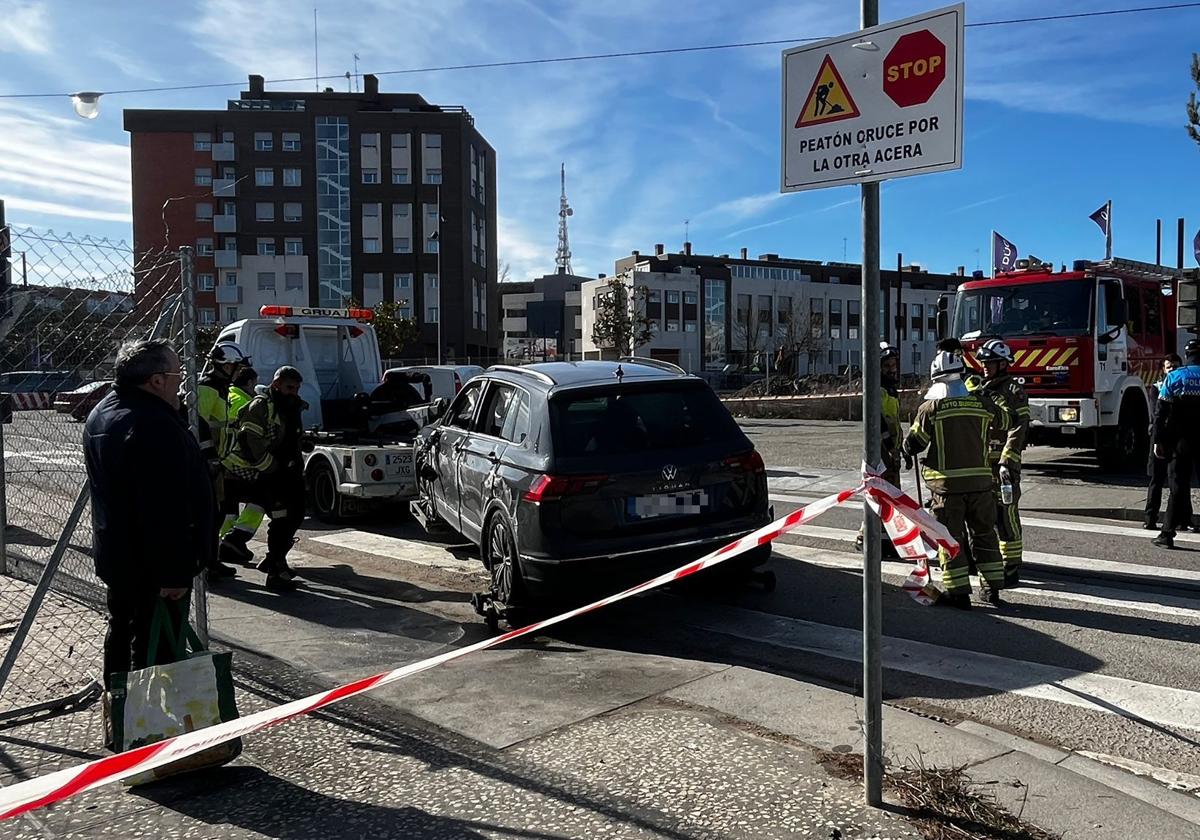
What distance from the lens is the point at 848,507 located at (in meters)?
11.3

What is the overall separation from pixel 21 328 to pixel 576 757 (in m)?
4.33

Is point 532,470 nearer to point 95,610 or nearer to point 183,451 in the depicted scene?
point 183,451

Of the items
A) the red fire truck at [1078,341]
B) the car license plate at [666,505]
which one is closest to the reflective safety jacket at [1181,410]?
the red fire truck at [1078,341]

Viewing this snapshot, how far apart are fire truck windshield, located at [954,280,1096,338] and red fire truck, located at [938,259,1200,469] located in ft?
0.04

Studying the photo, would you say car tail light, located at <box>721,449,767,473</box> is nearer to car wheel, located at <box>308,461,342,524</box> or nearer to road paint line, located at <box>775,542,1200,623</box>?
road paint line, located at <box>775,542,1200,623</box>

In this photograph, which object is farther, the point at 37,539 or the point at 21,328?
the point at 37,539

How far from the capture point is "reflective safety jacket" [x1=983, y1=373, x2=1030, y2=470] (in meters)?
7.47

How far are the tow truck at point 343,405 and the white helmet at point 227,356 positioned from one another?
41.7 inches

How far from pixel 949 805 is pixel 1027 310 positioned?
1172 cm

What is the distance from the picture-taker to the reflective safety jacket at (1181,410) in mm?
8703

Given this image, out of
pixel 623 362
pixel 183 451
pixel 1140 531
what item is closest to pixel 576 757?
pixel 183 451

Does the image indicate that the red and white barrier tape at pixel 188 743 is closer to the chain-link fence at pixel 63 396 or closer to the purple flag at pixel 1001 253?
the chain-link fence at pixel 63 396

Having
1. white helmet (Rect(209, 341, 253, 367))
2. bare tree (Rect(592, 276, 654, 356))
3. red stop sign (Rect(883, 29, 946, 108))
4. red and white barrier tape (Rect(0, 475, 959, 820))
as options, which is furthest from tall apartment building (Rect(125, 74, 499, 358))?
red stop sign (Rect(883, 29, 946, 108))

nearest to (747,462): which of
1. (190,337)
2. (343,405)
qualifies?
(190,337)
